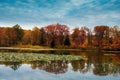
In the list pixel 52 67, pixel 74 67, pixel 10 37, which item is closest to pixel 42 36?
pixel 10 37

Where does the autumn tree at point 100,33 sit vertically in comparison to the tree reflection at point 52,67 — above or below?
above

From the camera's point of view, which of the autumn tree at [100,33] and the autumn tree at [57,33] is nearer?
the autumn tree at [100,33]

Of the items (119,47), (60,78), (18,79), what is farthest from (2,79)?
(119,47)

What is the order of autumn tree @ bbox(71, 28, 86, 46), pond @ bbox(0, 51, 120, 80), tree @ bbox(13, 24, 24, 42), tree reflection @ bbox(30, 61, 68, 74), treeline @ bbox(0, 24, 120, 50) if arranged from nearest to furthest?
pond @ bbox(0, 51, 120, 80) → tree reflection @ bbox(30, 61, 68, 74) → treeline @ bbox(0, 24, 120, 50) → tree @ bbox(13, 24, 24, 42) → autumn tree @ bbox(71, 28, 86, 46)

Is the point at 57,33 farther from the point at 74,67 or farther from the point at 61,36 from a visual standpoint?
the point at 74,67

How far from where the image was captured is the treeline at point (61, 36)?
286 ft

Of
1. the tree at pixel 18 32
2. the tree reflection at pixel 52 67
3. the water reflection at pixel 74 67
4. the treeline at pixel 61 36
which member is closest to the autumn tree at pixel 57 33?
the treeline at pixel 61 36

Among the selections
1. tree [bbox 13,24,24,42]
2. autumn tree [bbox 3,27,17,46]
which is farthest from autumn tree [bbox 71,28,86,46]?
autumn tree [bbox 3,27,17,46]

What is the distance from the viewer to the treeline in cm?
8729

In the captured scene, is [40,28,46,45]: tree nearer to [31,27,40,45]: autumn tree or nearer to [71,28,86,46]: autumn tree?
[31,27,40,45]: autumn tree

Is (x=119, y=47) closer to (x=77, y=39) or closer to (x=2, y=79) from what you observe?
(x=77, y=39)

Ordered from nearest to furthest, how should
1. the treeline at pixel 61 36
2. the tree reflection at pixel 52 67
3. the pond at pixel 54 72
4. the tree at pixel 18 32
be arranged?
Answer: the pond at pixel 54 72
the tree reflection at pixel 52 67
the treeline at pixel 61 36
the tree at pixel 18 32

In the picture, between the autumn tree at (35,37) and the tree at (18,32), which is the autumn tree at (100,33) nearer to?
the autumn tree at (35,37)

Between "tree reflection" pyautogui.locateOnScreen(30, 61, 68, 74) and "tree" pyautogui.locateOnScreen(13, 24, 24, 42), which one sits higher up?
"tree" pyautogui.locateOnScreen(13, 24, 24, 42)
